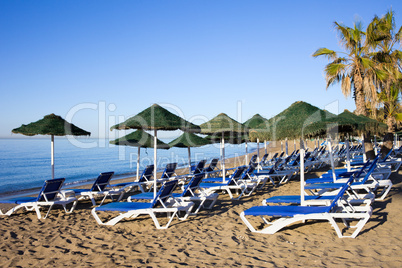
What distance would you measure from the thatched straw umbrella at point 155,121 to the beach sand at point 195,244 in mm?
1722

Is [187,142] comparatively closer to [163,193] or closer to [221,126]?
[221,126]

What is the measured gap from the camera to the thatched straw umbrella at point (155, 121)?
20.1ft

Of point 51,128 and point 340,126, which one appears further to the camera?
point 51,128

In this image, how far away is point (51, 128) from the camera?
7.56m

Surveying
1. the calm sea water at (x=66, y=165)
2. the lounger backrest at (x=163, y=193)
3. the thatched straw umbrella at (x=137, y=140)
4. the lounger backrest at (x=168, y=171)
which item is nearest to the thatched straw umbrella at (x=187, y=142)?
the calm sea water at (x=66, y=165)

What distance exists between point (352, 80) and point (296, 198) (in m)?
8.75

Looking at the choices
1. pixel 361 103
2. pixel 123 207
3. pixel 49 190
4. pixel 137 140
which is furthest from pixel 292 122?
pixel 361 103

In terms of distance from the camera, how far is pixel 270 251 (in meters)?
3.84

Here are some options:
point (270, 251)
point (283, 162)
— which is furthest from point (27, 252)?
point (283, 162)

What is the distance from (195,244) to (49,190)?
366 centimetres

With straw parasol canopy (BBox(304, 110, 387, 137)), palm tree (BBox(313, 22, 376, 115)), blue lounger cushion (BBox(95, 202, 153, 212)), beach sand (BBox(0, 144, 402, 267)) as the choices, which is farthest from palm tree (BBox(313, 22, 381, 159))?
blue lounger cushion (BBox(95, 202, 153, 212))

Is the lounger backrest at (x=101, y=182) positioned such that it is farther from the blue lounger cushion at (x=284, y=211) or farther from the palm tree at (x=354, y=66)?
the palm tree at (x=354, y=66)

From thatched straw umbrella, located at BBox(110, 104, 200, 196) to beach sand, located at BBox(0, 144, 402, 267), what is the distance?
1.72 m

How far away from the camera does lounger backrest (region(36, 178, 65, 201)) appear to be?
6227mm
